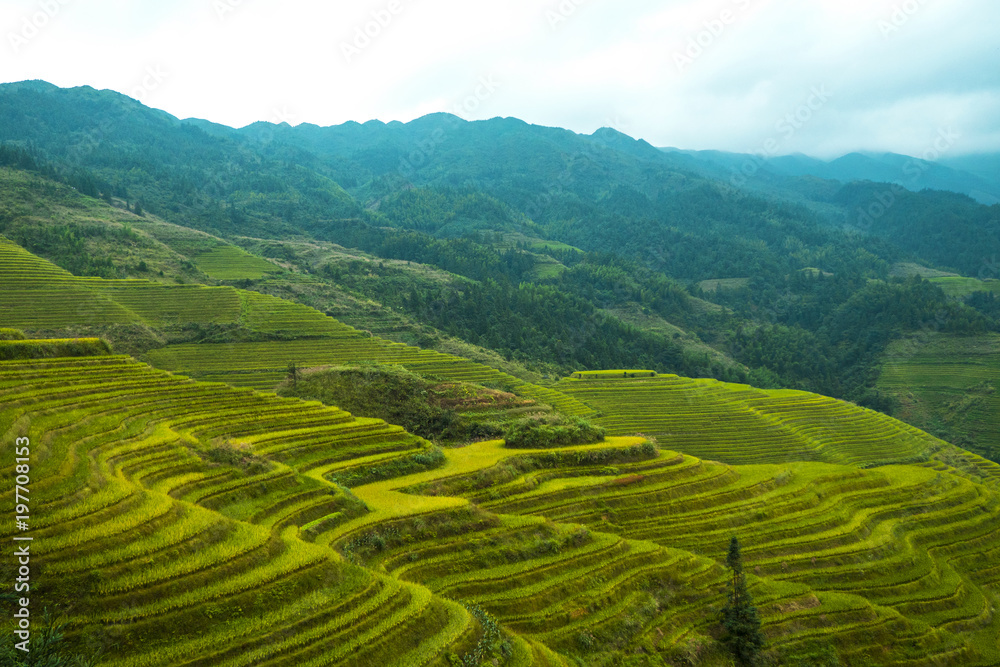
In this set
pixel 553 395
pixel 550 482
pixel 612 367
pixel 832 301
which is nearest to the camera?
pixel 550 482

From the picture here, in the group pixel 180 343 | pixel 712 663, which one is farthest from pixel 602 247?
pixel 712 663

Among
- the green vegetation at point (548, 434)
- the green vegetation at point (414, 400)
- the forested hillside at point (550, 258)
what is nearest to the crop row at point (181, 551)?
the green vegetation at point (548, 434)

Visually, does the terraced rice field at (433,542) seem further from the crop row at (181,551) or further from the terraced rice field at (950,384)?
the terraced rice field at (950,384)

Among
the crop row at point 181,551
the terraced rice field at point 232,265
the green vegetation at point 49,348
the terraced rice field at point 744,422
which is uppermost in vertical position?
the terraced rice field at point 232,265

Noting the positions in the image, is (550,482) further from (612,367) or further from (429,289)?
(429,289)

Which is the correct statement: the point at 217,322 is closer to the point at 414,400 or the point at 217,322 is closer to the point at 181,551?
the point at 414,400

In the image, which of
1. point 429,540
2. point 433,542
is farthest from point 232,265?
point 433,542
